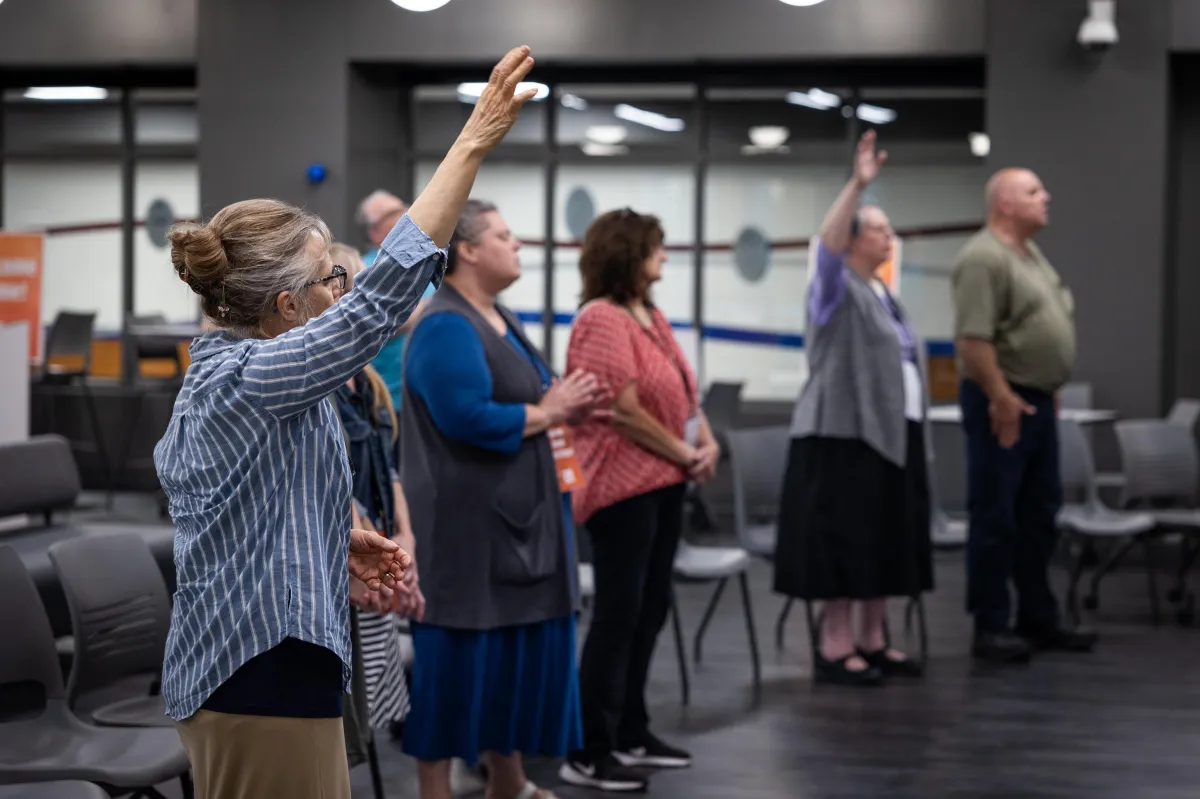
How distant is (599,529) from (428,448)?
73cm

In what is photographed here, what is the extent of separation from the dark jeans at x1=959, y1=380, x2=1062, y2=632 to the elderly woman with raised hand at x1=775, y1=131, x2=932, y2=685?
1.23 ft

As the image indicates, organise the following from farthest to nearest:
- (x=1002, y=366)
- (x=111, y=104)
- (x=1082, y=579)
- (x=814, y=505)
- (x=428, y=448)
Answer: (x=111, y=104), (x=1082, y=579), (x=1002, y=366), (x=814, y=505), (x=428, y=448)

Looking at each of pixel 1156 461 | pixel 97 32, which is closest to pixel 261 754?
pixel 1156 461

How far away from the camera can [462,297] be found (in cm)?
354

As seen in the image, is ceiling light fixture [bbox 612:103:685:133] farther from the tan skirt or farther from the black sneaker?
the tan skirt

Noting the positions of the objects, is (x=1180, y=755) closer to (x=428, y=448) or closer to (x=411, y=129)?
(x=428, y=448)

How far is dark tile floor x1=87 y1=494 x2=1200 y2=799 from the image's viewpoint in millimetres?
4152

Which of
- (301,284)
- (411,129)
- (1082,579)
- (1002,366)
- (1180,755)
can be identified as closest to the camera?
(301,284)

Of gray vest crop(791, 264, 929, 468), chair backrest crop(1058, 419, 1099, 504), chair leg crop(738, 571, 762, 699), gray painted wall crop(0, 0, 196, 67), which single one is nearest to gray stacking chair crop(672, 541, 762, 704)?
chair leg crop(738, 571, 762, 699)

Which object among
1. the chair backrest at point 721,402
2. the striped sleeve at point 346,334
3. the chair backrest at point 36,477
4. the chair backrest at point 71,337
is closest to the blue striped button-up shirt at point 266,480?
the striped sleeve at point 346,334

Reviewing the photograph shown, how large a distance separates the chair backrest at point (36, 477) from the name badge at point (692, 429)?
1928mm

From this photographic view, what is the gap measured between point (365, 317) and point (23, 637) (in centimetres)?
181

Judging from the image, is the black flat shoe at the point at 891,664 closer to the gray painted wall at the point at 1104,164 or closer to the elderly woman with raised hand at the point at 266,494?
the gray painted wall at the point at 1104,164

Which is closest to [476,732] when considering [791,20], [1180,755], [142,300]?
[1180,755]
